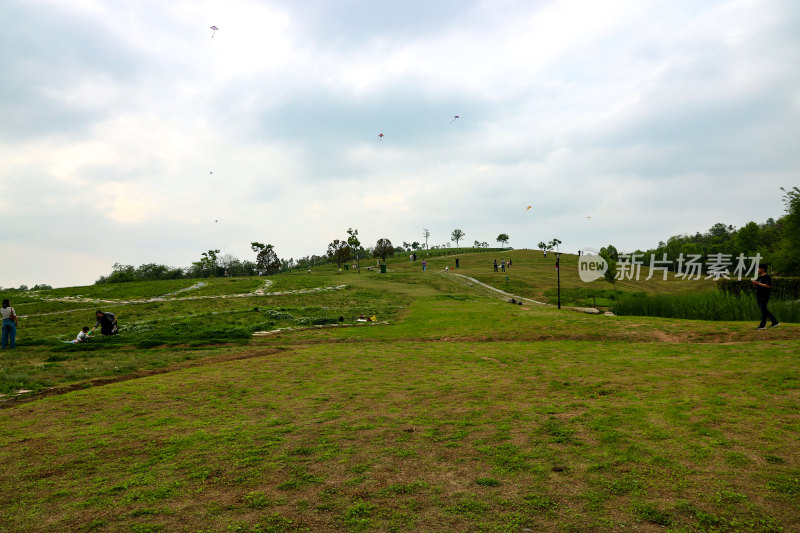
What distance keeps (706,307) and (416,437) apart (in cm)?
2690

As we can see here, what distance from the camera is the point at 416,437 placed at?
6836 millimetres

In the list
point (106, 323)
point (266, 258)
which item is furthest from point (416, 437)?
point (266, 258)

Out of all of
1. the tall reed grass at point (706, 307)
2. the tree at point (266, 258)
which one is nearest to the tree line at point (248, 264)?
the tree at point (266, 258)

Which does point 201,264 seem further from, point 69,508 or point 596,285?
point 69,508

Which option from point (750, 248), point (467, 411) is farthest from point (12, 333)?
point (750, 248)

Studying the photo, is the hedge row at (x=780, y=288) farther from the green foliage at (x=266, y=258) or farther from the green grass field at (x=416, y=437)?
the green foliage at (x=266, y=258)

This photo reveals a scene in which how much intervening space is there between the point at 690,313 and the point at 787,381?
805 inches

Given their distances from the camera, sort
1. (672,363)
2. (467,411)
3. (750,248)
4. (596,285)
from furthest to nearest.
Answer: (750,248) < (596,285) < (672,363) < (467,411)

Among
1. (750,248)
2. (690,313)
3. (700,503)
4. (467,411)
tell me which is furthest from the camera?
(750,248)

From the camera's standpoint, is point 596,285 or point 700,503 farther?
point 596,285

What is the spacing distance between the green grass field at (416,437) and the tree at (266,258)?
79249mm

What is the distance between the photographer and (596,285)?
60250mm

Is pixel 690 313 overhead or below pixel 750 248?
below

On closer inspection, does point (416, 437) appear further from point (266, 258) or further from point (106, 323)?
point (266, 258)
